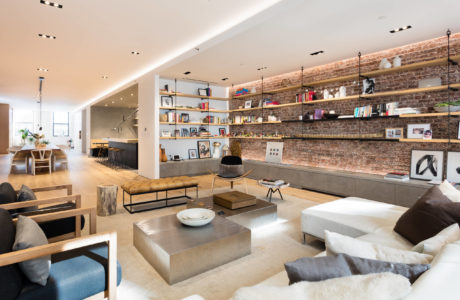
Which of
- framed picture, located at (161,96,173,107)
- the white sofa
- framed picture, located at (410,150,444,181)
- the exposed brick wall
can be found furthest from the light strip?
framed picture, located at (410,150,444,181)

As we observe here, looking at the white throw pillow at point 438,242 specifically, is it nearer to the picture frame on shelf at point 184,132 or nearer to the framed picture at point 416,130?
the framed picture at point 416,130

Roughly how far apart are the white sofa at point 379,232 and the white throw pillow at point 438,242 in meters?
0.15

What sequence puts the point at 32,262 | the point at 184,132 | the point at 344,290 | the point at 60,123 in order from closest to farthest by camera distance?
the point at 344,290, the point at 32,262, the point at 184,132, the point at 60,123

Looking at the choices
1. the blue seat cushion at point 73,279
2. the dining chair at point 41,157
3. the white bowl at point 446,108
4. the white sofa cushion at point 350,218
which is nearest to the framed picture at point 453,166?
the white bowl at point 446,108

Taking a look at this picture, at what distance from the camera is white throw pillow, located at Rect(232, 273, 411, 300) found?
0.79 metres

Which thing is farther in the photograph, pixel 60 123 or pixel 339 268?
pixel 60 123

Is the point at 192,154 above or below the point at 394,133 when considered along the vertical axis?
below

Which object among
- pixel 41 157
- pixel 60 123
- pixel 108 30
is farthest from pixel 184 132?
pixel 60 123

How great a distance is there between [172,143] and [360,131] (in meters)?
4.96

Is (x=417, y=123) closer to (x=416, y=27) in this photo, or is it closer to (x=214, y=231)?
(x=416, y=27)

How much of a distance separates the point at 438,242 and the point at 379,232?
95cm

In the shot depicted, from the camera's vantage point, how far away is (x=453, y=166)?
4.09 m

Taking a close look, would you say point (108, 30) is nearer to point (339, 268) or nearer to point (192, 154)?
point (192, 154)

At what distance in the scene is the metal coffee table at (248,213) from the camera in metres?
3.34
